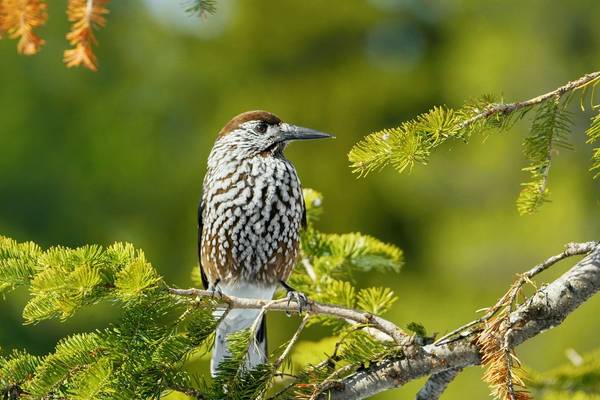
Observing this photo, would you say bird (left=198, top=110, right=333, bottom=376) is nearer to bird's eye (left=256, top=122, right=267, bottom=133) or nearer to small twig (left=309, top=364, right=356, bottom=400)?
bird's eye (left=256, top=122, right=267, bottom=133)

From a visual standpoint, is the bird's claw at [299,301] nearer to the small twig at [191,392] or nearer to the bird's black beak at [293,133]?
the small twig at [191,392]

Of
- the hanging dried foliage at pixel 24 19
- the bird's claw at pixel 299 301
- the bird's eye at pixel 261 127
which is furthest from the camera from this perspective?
the bird's eye at pixel 261 127

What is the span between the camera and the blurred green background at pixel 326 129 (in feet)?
45.8

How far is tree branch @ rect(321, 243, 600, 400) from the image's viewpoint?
108 inches

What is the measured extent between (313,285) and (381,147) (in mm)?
1476

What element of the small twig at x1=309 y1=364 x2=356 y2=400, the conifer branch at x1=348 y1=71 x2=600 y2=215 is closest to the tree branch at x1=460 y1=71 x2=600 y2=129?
the conifer branch at x1=348 y1=71 x2=600 y2=215

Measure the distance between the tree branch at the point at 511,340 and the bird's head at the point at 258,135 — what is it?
194 cm

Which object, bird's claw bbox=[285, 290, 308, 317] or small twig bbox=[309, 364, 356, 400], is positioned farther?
bird's claw bbox=[285, 290, 308, 317]

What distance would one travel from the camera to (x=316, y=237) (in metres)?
4.35

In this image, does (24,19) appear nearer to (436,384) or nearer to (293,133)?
(436,384)

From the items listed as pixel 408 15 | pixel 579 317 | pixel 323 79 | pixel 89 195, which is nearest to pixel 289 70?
pixel 323 79

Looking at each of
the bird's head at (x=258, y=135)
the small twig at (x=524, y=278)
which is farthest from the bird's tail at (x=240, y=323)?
the small twig at (x=524, y=278)

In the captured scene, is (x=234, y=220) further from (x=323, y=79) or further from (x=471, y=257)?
(x=323, y=79)

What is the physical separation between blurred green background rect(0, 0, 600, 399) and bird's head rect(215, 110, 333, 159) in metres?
8.18
